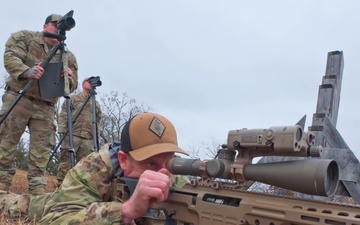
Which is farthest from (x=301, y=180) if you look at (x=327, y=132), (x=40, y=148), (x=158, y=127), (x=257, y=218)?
(x=40, y=148)

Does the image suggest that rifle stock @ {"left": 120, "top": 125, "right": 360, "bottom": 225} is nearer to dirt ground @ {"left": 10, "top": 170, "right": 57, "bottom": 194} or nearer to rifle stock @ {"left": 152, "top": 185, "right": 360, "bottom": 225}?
rifle stock @ {"left": 152, "top": 185, "right": 360, "bottom": 225}

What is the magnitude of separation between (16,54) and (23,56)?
10cm

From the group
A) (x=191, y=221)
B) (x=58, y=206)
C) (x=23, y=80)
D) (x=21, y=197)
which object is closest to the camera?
(x=191, y=221)

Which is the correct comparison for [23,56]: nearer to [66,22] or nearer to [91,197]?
[66,22]

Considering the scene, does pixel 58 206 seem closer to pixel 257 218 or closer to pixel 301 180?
pixel 257 218

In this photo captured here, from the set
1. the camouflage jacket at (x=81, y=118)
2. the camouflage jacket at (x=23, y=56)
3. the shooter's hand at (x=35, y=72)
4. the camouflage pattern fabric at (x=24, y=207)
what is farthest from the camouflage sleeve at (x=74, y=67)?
the camouflage jacket at (x=81, y=118)

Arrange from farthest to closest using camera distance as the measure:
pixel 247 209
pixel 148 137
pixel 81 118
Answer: pixel 81 118 → pixel 148 137 → pixel 247 209

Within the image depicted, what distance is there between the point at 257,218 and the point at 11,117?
4165 millimetres

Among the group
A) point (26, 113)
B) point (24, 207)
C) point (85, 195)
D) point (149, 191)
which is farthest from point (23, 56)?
point (149, 191)

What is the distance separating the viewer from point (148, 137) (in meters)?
3.18

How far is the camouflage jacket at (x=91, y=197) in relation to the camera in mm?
3045

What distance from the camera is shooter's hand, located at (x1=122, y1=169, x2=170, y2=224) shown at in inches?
108

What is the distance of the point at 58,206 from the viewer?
10.5 feet

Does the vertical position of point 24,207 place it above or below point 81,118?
below
